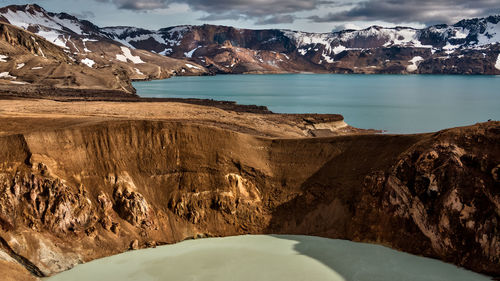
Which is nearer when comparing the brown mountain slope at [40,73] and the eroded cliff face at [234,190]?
the eroded cliff face at [234,190]

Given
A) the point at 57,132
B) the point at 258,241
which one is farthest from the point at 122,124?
the point at 258,241

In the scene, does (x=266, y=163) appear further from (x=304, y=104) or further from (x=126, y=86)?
(x=126, y=86)

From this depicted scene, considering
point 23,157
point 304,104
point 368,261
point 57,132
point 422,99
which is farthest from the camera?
point 422,99

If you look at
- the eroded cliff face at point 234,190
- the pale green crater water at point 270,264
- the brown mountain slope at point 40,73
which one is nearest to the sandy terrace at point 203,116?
the eroded cliff face at point 234,190

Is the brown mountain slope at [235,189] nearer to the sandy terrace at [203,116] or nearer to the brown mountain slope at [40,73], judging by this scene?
the sandy terrace at [203,116]

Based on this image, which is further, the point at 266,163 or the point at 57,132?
the point at 266,163

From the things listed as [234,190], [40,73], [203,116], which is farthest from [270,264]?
[40,73]
